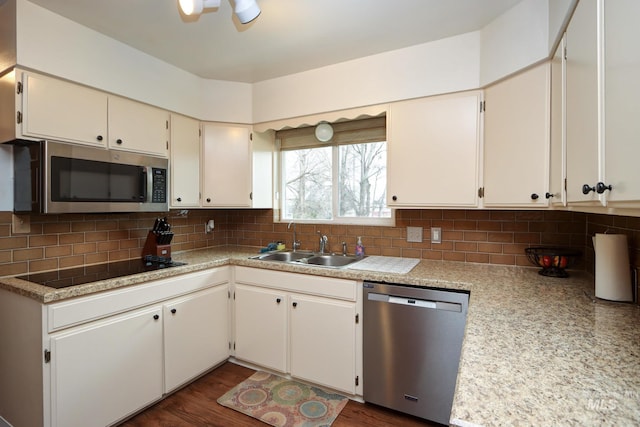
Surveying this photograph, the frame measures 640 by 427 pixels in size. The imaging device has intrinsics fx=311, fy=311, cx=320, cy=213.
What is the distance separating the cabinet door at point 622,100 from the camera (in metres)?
0.74

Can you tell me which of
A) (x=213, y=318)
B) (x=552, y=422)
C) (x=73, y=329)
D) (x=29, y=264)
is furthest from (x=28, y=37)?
(x=552, y=422)

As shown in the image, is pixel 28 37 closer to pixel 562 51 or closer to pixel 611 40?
pixel 611 40

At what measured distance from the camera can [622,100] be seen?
791 mm

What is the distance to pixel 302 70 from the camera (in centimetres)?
254

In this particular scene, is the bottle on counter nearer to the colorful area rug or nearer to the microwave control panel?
the colorful area rug

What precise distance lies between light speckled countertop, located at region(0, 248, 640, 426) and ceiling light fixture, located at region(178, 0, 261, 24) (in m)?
1.49

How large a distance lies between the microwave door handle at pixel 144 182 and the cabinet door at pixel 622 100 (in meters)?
2.47

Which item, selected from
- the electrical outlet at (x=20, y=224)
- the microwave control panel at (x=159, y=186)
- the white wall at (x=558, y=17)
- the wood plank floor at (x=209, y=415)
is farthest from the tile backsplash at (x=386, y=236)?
the wood plank floor at (x=209, y=415)

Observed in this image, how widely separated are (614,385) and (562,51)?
1357 mm

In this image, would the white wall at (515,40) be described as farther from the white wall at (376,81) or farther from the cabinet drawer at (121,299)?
the cabinet drawer at (121,299)

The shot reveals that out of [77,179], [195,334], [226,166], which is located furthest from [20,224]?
[226,166]

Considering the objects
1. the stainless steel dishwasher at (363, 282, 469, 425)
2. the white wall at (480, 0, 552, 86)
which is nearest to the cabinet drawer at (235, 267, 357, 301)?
the stainless steel dishwasher at (363, 282, 469, 425)

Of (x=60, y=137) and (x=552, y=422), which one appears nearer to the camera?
(x=552, y=422)

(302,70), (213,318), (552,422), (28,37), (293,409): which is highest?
(302,70)
